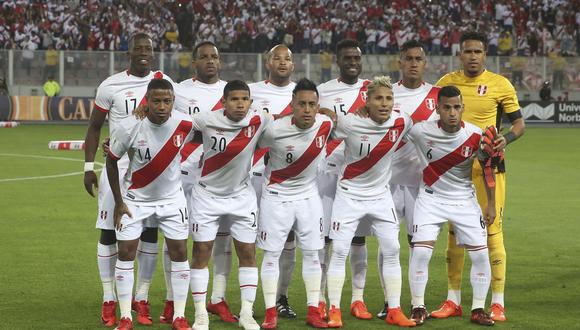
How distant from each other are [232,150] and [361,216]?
128 cm

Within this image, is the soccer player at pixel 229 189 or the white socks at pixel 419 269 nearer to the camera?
the soccer player at pixel 229 189

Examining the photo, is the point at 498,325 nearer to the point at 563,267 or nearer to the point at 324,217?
the point at 324,217

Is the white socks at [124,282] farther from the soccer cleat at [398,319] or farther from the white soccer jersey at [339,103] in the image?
the soccer cleat at [398,319]

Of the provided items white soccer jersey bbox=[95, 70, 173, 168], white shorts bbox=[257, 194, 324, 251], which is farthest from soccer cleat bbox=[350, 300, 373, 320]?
white soccer jersey bbox=[95, 70, 173, 168]

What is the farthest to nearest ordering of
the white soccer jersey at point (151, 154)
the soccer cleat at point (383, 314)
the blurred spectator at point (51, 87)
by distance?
the blurred spectator at point (51, 87)
the soccer cleat at point (383, 314)
the white soccer jersey at point (151, 154)

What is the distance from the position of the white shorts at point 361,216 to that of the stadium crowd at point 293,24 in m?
29.6

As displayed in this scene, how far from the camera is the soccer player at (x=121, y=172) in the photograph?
891cm

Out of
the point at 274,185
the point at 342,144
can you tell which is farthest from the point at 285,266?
the point at 342,144

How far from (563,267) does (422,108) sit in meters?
3.51

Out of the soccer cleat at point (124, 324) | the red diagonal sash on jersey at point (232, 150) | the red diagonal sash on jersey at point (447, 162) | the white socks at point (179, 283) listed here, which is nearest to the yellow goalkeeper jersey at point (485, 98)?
the red diagonal sash on jersey at point (447, 162)

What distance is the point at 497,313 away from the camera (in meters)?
9.12

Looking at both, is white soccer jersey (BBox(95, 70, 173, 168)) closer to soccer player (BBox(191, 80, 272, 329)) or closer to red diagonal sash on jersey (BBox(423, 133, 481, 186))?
soccer player (BBox(191, 80, 272, 329))

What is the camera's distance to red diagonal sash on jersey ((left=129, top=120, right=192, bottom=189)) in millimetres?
8492

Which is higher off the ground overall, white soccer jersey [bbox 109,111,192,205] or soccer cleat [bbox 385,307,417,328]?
white soccer jersey [bbox 109,111,192,205]
